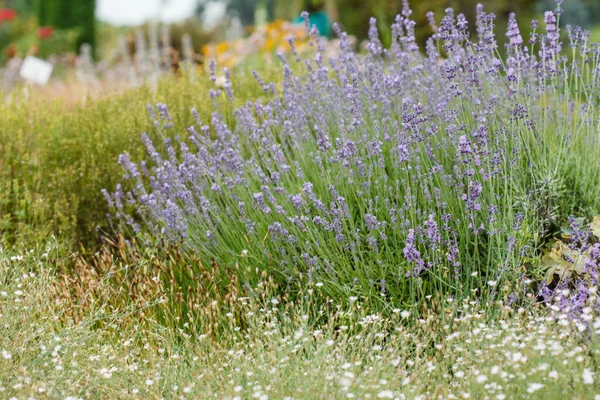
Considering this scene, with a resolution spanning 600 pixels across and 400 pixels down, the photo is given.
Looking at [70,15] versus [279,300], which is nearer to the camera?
[279,300]

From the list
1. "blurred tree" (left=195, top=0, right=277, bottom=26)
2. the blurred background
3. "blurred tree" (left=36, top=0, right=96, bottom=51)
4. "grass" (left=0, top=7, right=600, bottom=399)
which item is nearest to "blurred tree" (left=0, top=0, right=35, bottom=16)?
"blurred tree" (left=195, top=0, right=277, bottom=26)

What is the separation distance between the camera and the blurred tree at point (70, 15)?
14.8 metres

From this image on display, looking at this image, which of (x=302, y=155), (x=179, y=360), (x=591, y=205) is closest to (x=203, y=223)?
(x=302, y=155)

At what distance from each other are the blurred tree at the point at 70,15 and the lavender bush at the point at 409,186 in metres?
11.9

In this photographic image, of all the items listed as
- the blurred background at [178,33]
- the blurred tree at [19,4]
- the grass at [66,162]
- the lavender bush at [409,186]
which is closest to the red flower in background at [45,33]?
the blurred background at [178,33]

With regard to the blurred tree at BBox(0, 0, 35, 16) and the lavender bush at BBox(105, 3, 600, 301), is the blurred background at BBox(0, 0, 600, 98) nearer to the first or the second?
the lavender bush at BBox(105, 3, 600, 301)

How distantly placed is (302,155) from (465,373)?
1.50 metres

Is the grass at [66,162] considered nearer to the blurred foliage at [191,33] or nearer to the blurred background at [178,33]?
the blurred background at [178,33]

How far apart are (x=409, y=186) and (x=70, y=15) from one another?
1283cm

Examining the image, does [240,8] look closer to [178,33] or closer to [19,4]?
[19,4]

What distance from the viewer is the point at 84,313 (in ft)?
11.8

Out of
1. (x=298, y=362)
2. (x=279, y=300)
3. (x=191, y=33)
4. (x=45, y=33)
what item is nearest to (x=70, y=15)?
(x=45, y=33)

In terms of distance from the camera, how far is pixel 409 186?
3.67 meters

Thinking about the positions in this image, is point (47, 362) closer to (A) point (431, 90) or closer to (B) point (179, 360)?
(B) point (179, 360)
